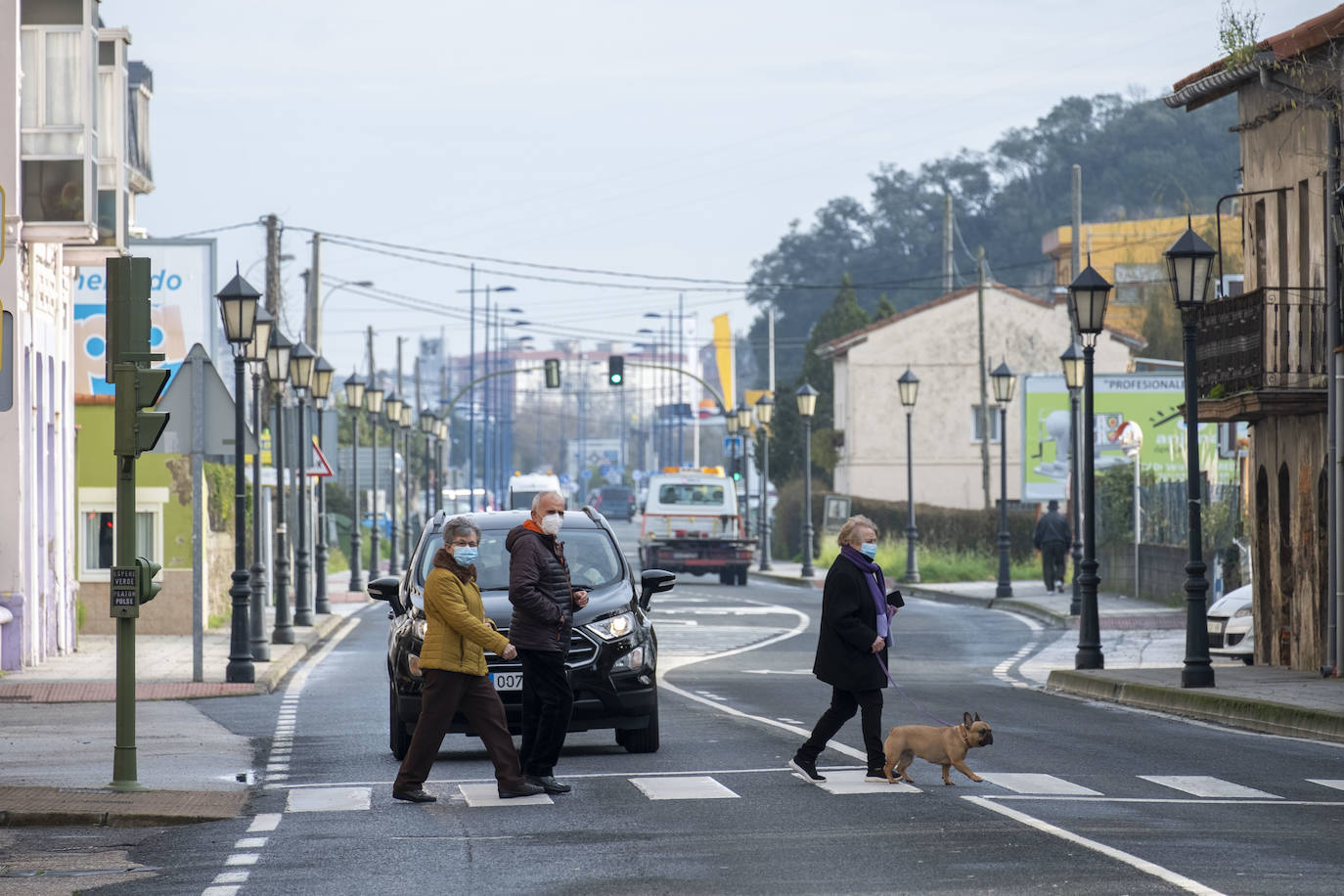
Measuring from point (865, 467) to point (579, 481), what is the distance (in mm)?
91767

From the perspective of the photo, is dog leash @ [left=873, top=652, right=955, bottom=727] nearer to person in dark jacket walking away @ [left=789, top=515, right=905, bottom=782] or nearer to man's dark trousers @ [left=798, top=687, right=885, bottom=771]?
person in dark jacket walking away @ [left=789, top=515, right=905, bottom=782]

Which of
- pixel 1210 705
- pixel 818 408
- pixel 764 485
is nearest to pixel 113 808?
pixel 1210 705

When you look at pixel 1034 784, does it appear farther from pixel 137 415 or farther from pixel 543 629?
pixel 137 415

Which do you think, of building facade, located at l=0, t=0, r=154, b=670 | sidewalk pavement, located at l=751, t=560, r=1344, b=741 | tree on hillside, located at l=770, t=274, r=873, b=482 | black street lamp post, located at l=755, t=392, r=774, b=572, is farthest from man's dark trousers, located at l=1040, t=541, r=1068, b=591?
tree on hillside, located at l=770, t=274, r=873, b=482

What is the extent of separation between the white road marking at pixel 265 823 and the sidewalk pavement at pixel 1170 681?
890cm

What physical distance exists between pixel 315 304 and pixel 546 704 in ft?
128

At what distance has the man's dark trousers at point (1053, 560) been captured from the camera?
136ft

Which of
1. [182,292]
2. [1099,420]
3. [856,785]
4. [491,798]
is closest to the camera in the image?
[491,798]

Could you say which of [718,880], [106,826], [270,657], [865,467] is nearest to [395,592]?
[106,826]

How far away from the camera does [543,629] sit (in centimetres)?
1260

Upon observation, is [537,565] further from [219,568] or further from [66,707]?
[219,568]

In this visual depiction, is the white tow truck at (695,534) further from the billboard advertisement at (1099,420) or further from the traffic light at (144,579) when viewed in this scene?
the traffic light at (144,579)

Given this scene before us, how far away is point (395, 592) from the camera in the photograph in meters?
14.9

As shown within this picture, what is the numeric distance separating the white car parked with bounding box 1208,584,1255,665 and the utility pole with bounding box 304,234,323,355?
85.8 ft
